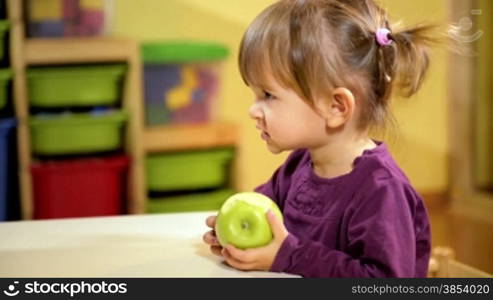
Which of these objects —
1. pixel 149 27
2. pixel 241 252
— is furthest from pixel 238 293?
pixel 149 27

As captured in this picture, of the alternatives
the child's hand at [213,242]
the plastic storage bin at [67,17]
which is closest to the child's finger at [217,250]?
the child's hand at [213,242]

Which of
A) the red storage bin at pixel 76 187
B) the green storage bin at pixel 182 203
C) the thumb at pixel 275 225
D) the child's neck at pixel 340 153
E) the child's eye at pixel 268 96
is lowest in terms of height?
the green storage bin at pixel 182 203

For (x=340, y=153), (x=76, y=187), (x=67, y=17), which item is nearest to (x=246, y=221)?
(x=340, y=153)

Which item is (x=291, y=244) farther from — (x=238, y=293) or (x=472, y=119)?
(x=472, y=119)

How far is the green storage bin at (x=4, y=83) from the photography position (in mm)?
1853

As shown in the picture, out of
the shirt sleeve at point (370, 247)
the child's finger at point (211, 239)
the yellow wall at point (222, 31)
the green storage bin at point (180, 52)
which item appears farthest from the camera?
the yellow wall at point (222, 31)

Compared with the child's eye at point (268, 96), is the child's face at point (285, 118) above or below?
below

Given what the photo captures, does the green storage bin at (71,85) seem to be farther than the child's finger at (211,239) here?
Yes

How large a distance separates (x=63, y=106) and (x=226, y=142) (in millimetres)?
449

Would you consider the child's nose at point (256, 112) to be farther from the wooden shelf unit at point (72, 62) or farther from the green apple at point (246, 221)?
the wooden shelf unit at point (72, 62)

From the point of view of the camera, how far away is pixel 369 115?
804 millimetres

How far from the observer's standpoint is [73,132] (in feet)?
6.31

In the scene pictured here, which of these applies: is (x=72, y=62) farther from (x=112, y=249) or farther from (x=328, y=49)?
(x=328, y=49)

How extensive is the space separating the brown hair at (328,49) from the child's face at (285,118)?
10mm
